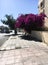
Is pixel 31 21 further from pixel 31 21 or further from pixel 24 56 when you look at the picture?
pixel 24 56

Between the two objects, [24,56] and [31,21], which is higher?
[31,21]

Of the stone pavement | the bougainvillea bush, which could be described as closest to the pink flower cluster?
the bougainvillea bush

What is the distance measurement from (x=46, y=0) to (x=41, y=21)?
17.9ft

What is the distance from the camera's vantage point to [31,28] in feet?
111

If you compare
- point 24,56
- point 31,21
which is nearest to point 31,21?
point 31,21

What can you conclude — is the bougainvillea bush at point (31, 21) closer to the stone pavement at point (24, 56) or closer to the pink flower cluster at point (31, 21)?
the pink flower cluster at point (31, 21)

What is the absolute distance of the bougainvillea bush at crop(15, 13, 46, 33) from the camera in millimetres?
30966

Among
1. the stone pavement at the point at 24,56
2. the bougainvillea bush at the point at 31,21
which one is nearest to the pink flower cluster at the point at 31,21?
the bougainvillea bush at the point at 31,21

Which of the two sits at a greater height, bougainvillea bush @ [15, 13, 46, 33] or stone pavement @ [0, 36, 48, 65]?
bougainvillea bush @ [15, 13, 46, 33]

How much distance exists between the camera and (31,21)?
31.2 m

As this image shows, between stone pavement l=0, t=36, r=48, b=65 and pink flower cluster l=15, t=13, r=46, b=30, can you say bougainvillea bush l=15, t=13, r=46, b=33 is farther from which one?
stone pavement l=0, t=36, r=48, b=65

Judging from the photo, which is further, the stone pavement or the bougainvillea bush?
the bougainvillea bush

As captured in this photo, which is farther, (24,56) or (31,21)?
(31,21)

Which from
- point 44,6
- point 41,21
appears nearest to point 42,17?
point 41,21
